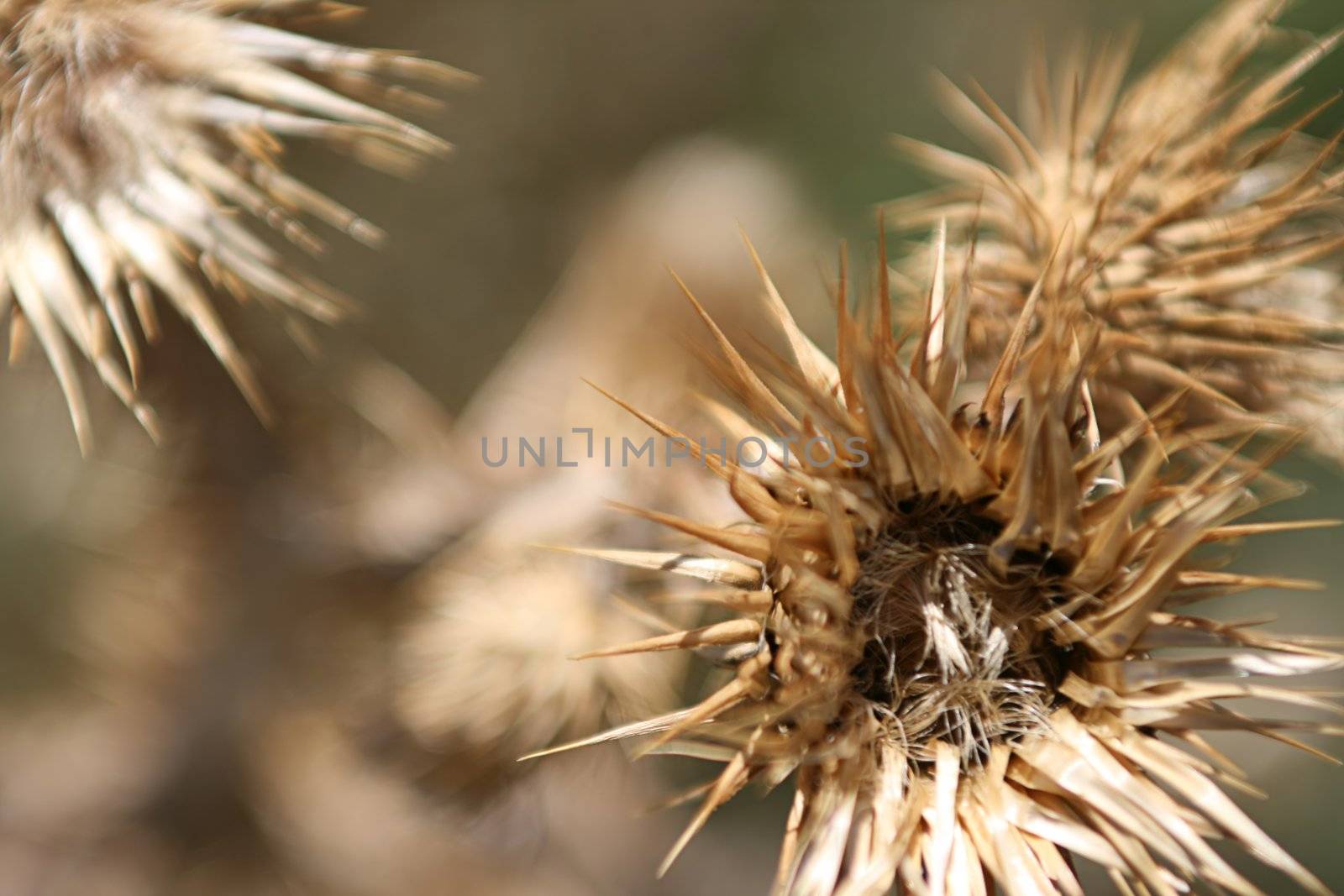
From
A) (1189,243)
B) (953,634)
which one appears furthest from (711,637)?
(1189,243)

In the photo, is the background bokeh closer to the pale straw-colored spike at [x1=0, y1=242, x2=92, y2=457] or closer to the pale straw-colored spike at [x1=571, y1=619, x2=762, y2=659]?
the pale straw-colored spike at [x1=0, y1=242, x2=92, y2=457]

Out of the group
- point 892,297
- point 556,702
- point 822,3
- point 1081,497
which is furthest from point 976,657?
point 822,3

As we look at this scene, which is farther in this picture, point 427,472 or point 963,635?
point 427,472

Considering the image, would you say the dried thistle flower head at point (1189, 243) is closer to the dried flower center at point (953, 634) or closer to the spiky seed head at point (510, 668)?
the dried flower center at point (953, 634)

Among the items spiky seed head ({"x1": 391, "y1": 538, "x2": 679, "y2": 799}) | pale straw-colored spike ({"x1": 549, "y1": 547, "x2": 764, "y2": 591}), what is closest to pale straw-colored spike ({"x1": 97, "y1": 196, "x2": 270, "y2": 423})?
pale straw-colored spike ({"x1": 549, "y1": 547, "x2": 764, "y2": 591})

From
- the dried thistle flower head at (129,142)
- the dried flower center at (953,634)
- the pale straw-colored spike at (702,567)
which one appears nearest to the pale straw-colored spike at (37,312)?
the dried thistle flower head at (129,142)

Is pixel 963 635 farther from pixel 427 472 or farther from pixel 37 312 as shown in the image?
pixel 427 472
